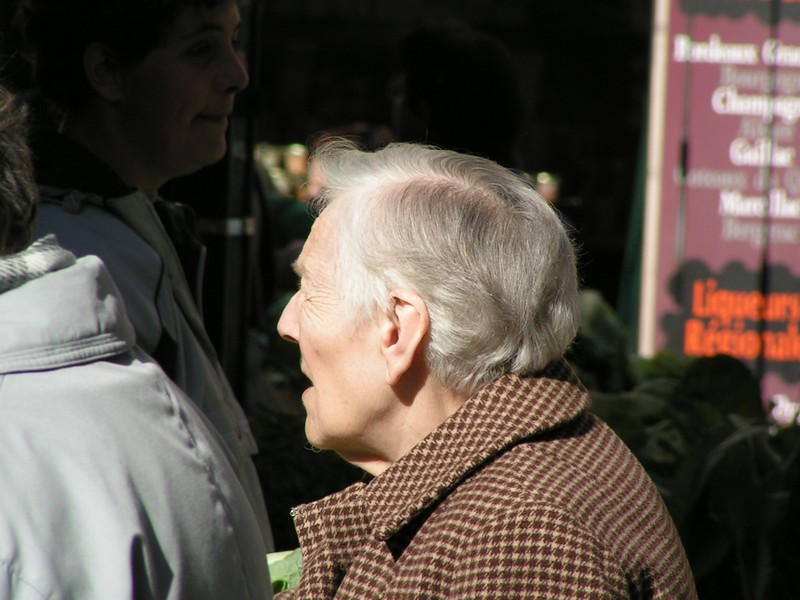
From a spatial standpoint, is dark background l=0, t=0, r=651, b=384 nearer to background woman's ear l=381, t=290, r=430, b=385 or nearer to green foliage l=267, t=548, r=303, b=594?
green foliage l=267, t=548, r=303, b=594

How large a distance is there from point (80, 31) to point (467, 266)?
3.53 ft

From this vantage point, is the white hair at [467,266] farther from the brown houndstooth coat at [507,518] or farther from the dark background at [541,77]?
the dark background at [541,77]

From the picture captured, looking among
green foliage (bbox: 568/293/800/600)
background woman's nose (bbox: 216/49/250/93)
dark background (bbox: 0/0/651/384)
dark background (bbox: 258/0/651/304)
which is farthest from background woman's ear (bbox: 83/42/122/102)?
dark background (bbox: 258/0/651/304)

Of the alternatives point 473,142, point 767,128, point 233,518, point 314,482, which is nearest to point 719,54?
point 767,128

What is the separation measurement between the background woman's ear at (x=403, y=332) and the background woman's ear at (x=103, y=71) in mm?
911

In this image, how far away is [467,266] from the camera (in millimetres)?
1416

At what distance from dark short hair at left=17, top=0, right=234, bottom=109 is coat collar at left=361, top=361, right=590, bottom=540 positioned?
3.50 feet

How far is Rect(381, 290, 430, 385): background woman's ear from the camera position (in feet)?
4.70

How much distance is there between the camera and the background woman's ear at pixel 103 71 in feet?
6.81

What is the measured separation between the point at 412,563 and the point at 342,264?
424 millimetres

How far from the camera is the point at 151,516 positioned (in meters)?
1.10

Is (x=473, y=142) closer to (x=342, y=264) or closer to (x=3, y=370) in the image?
(x=342, y=264)

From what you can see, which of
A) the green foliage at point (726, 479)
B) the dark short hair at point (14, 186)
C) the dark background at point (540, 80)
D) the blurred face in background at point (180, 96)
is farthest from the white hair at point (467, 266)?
the dark background at point (540, 80)

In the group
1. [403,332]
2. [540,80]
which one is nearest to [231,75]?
[403,332]
